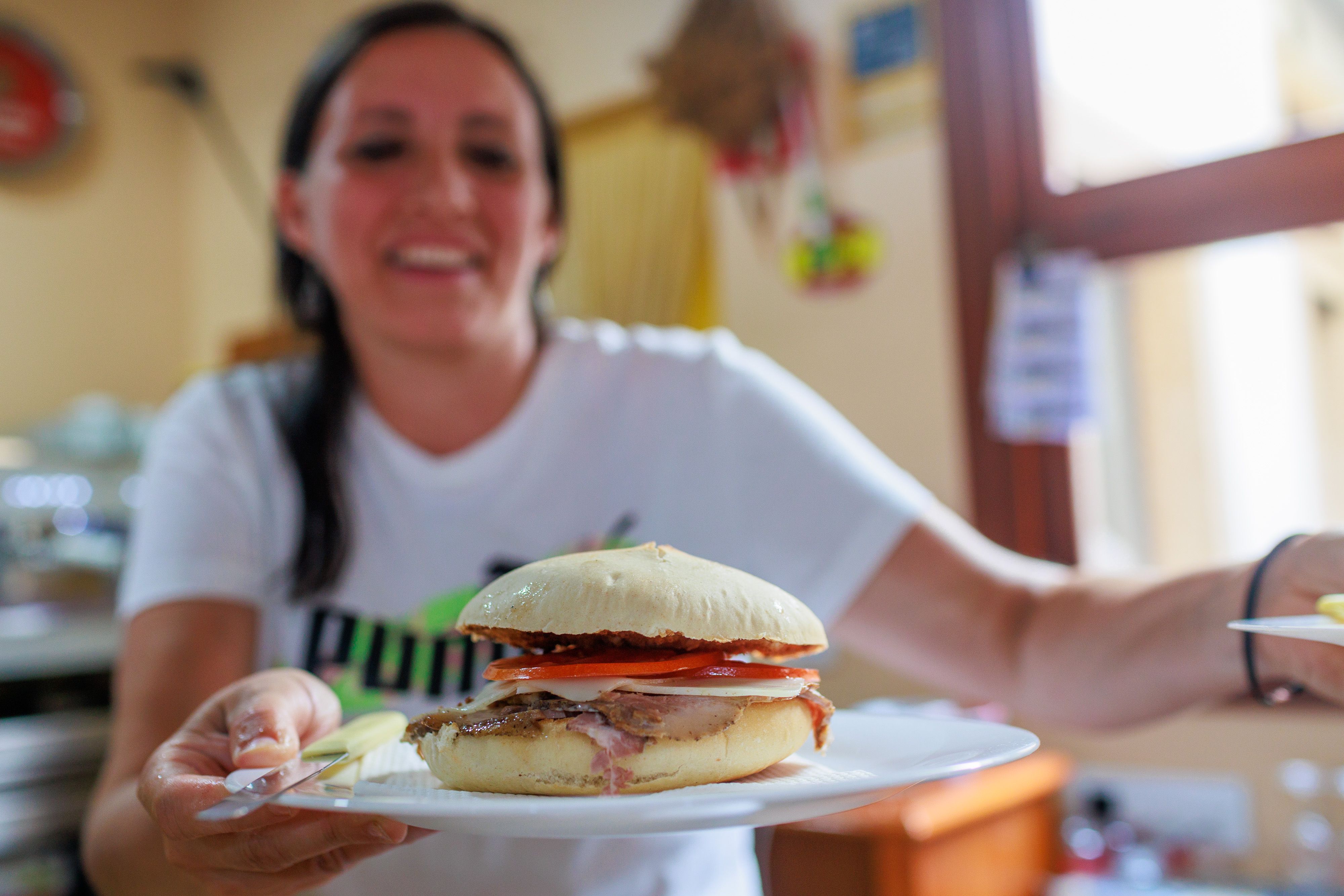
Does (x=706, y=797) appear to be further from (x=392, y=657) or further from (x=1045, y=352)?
(x=1045, y=352)

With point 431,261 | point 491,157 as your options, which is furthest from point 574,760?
point 491,157

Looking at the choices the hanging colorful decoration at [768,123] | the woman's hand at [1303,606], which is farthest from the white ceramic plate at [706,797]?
the hanging colorful decoration at [768,123]

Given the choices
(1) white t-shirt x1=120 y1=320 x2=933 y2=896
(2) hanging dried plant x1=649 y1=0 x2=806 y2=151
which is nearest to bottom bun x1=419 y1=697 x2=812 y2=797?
(1) white t-shirt x1=120 y1=320 x2=933 y2=896

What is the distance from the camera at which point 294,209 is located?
1250 mm

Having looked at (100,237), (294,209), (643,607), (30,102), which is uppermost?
(30,102)

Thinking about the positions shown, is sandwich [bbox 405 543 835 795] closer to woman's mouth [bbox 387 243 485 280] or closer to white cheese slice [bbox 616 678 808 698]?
white cheese slice [bbox 616 678 808 698]

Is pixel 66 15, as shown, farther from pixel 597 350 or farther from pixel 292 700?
pixel 292 700

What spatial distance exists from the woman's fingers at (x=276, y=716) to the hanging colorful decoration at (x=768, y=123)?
1790 mm

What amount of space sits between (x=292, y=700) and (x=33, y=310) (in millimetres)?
3316

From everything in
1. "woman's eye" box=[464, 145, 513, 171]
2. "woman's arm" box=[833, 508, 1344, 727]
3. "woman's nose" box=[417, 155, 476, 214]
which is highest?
"woman's eye" box=[464, 145, 513, 171]

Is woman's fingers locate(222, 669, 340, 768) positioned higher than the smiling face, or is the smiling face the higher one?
the smiling face

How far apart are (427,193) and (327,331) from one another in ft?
0.95

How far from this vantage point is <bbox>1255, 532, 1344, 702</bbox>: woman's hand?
698 mm

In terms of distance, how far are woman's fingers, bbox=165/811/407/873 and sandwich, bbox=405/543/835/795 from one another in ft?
0.25
